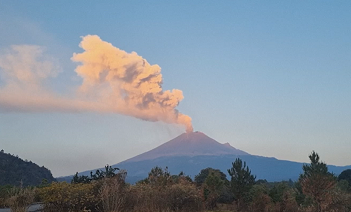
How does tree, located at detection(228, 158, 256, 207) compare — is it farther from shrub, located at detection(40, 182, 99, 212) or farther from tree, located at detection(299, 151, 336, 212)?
shrub, located at detection(40, 182, 99, 212)

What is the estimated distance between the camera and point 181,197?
83.7 feet

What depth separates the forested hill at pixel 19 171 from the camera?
65.1 m

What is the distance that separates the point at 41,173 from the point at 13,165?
245 inches

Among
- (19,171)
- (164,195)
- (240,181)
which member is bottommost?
(164,195)

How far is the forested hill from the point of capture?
6512 cm

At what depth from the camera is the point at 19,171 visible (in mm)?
70625

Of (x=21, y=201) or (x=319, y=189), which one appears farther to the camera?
(x=319, y=189)

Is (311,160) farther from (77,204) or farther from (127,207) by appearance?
(77,204)

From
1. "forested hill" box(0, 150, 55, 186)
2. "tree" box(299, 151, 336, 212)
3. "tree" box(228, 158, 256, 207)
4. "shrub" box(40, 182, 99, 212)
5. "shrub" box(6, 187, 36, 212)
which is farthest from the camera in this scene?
"forested hill" box(0, 150, 55, 186)

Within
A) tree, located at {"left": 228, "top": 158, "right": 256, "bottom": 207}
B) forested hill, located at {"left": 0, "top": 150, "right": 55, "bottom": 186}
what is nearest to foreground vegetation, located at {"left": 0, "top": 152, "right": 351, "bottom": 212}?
tree, located at {"left": 228, "top": 158, "right": 256, "bottom": 207}

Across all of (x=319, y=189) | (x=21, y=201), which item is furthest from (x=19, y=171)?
(x=319, y=189)

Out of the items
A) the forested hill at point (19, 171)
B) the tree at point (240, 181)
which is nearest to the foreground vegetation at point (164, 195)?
the tree at point (240, 181)

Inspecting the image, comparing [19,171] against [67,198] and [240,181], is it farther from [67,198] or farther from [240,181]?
[67,198]

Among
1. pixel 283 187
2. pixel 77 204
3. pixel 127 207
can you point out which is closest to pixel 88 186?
pixel 77 204
